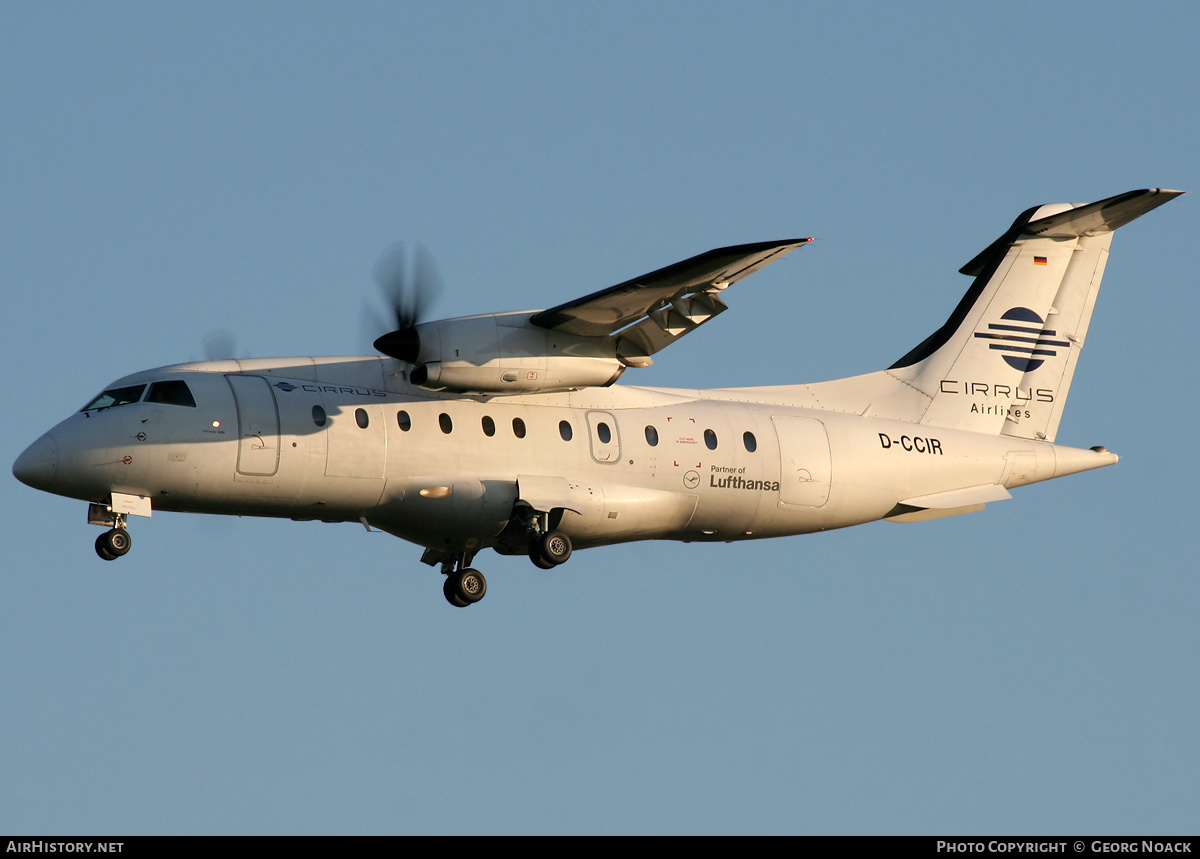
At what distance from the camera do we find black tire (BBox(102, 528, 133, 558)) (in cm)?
1777

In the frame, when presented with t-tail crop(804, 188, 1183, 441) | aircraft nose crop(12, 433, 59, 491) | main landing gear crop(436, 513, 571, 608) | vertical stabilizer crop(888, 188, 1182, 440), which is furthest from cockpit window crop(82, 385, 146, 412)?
vertical stabilizer crop(888, 188, 1182, 440)

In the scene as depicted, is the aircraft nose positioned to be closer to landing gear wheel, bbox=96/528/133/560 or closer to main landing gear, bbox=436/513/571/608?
landing gear wheel, bbox=96/528/133/560

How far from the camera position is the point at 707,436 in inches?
824

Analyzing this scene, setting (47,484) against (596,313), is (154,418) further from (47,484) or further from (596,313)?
(596,313)

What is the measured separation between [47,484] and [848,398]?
11043 mm

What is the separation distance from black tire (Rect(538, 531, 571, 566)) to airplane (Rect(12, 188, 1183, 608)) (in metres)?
0.02

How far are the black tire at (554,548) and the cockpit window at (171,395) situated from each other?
14.4 feet

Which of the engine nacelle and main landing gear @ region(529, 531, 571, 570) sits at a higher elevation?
the engine nacelle

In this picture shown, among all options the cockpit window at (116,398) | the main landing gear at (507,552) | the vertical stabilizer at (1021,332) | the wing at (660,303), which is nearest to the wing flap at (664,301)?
the wing at (660,303)

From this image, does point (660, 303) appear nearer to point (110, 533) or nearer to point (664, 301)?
point (664, 301)

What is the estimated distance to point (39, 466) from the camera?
57.4 feet

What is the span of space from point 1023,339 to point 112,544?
13587 mm

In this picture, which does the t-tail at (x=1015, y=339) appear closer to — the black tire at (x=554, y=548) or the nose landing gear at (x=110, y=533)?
the black tire at (x=554, y=548)

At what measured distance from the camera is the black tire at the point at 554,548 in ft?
63.5
